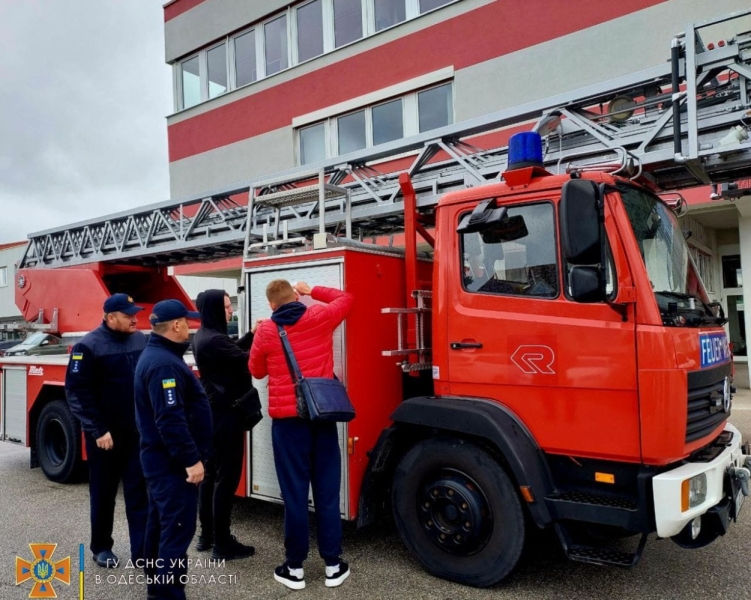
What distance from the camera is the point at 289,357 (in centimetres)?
382

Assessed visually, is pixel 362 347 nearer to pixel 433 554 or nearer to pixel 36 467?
pixel 433 554

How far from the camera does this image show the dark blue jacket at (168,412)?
3.11 meters

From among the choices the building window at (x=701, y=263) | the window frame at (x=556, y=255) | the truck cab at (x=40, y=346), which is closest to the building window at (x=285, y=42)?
the building window at (x=701, y=263)

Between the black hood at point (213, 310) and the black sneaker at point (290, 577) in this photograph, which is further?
the black hood at point (213, 310)

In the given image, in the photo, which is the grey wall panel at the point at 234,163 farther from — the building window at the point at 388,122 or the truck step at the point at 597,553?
the truck step at the point at 597,553

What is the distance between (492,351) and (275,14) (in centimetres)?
1437

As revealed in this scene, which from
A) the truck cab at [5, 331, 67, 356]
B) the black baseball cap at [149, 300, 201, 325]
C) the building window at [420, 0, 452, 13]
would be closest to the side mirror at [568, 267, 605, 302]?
the black baseball cap at [149, 300, 201, 325]

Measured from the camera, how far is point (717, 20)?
144 inches

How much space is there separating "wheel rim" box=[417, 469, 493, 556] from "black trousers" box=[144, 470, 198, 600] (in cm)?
144

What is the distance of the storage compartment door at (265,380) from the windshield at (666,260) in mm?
1936

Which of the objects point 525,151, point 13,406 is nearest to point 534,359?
point 525,151

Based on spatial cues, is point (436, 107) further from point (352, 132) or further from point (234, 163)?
point (234, 163)

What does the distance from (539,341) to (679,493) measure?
1046 mm

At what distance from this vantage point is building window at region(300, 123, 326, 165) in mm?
14500
